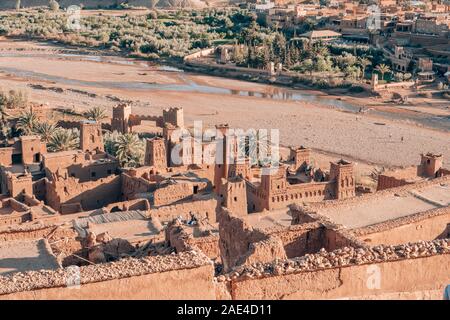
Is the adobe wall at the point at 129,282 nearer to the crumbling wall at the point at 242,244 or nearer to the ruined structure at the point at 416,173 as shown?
the crumbling wall at the point at 242,244

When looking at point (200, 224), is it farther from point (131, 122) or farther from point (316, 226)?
point (131, 122)

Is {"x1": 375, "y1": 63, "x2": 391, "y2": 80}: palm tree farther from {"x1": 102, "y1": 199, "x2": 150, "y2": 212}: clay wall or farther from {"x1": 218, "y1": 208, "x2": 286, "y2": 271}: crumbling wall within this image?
{"x1": 218, "y1": 208, "x2": 286, "y2": 271}: crumbling wall

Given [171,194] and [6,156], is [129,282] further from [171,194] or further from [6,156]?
[6,156]

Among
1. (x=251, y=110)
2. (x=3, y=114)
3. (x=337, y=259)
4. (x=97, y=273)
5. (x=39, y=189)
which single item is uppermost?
(x=97, y=273)

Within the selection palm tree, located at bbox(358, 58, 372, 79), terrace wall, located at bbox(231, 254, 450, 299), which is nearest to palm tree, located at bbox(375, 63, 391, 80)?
palm tree, located at bbox(358, 58, 372, 79)

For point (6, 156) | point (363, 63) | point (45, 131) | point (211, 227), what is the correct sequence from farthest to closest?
point (363, 63) < point (45, 131) < point (6, 156) < point (211, 227)

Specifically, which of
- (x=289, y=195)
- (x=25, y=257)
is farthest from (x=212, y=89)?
(x=25, y=257)

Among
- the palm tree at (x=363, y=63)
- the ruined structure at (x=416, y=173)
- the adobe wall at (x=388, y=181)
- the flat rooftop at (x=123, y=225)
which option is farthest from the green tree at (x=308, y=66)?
the flat rooftop at (x=123, y=225)
